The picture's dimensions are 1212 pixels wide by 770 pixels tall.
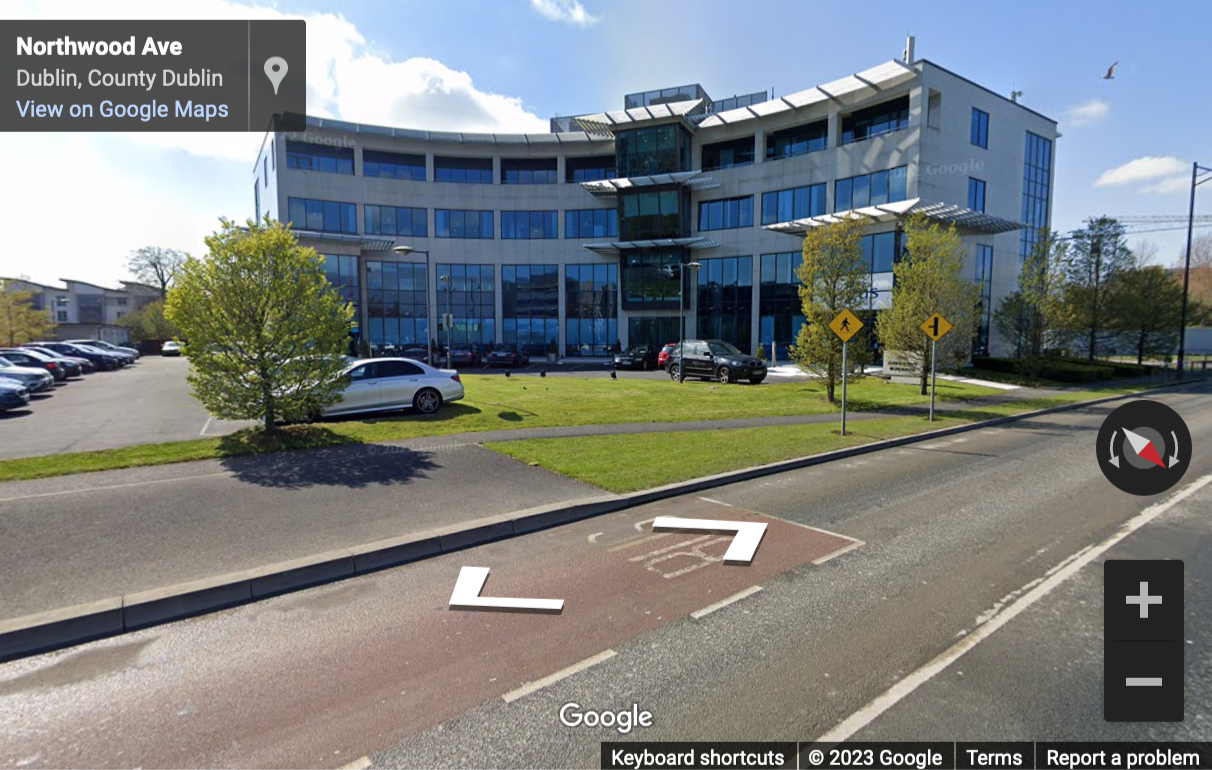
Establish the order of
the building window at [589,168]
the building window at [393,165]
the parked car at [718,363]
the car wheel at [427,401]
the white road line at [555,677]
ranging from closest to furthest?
the white road line at [555,677]
the car wheel at [427,401]
the parked car at [718,363]
the building window at [393,165]
the building window at [589,168]

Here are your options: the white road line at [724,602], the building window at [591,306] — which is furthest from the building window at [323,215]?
the white road line at [724,602]

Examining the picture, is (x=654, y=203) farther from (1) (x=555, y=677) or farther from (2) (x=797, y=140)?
(1) (x=555, y=677)

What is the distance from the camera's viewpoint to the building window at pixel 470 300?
46.2m

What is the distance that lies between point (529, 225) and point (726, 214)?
54.0 ft

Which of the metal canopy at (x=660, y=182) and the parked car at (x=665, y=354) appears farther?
the metal canopy at (x=660, y=182)

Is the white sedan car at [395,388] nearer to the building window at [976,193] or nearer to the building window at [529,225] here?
the building window at [976,193]

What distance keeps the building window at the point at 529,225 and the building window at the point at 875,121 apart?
22.6 m

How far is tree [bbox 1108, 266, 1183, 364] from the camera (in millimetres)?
30531

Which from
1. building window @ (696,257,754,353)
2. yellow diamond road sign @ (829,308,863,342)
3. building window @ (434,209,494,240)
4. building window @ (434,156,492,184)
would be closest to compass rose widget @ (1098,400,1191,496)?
yellow diamond road sign @ (829,308,863,342)

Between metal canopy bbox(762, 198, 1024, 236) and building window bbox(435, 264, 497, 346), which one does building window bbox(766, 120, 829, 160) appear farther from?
building window bbox(435, 264, 497, 346)

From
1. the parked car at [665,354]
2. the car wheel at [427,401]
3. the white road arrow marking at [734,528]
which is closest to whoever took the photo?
the white road arrow marking at [734,528]

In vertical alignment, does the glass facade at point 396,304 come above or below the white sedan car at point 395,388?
above

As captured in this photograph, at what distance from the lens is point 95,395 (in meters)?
19.7

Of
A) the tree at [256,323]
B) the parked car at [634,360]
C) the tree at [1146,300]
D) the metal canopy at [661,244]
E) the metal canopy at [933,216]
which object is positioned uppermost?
the metal canopy at [661,244]
